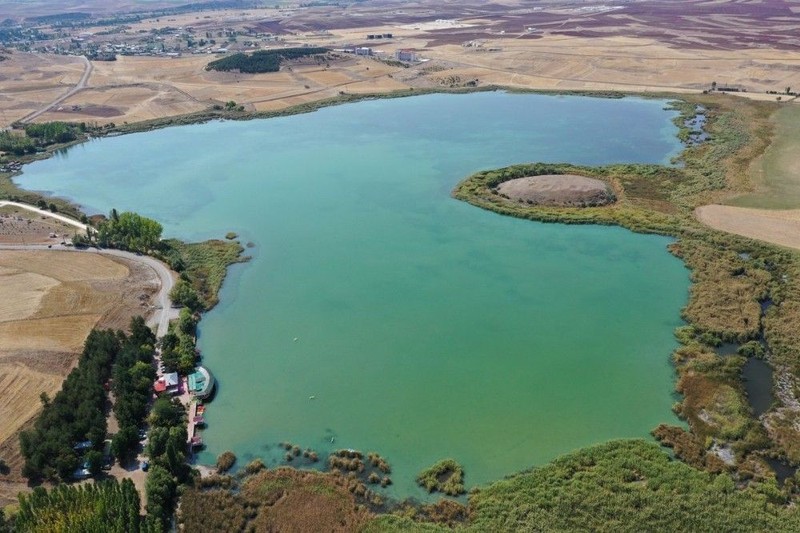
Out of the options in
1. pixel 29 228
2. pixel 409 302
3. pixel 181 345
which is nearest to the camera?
pixel 181 345

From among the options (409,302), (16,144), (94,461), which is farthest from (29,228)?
→ (409,302)

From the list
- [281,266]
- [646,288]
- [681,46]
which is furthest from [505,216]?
[681,46]

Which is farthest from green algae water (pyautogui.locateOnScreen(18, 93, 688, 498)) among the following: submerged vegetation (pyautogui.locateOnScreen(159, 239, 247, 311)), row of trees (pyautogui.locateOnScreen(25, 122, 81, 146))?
row of trees (pyautogui.locateOnScreen(25, 122, 81, 146))

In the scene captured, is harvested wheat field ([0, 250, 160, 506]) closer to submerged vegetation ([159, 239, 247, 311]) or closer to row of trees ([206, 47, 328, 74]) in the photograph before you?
submerged vegetation ([159, 239, 247, 311])

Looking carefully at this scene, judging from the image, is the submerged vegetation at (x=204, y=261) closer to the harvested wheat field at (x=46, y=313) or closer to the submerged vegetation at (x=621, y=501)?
the harvested wheat field at (x=46, y=313)

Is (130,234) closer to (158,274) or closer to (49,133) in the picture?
(158,274)
